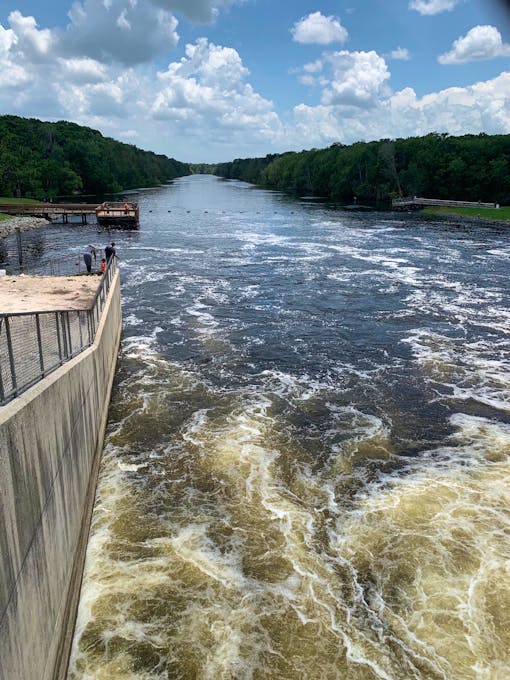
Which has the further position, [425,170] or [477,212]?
[425,170]

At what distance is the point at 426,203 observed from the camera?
327ft

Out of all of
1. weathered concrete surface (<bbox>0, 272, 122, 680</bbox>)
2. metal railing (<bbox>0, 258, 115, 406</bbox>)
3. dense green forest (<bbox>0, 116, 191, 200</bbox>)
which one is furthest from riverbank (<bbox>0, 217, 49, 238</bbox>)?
weathered concrete surface (<bbox>0, 272, 122, 680</bbox>)

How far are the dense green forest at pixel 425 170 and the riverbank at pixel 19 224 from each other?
67102 millimetres

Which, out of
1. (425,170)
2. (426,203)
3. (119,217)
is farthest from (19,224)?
(425,170)

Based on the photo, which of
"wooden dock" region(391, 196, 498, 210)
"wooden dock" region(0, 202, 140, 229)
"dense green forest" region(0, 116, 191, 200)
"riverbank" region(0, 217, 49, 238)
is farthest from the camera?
"dense green forest" region(0, 116, 191, 200)

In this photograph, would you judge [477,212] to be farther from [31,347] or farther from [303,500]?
[31,347]

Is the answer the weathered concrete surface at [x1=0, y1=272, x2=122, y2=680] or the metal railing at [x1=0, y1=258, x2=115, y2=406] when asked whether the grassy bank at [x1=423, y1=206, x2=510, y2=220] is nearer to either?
the metal railing at [x1=0, y1=258, x2=115, y2=406]

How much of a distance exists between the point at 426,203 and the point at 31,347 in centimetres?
10009

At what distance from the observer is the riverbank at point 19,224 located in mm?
59231

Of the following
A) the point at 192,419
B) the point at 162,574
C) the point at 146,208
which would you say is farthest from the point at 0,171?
the point at 162,574

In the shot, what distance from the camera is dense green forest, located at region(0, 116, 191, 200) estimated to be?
97625 millimetres

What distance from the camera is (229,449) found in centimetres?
1581

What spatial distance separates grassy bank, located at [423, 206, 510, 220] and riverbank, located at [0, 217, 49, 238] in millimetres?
60458

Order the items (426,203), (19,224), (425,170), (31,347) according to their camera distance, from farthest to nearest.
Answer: (425,170) < (426,203) < (19,224) < (31,347)
